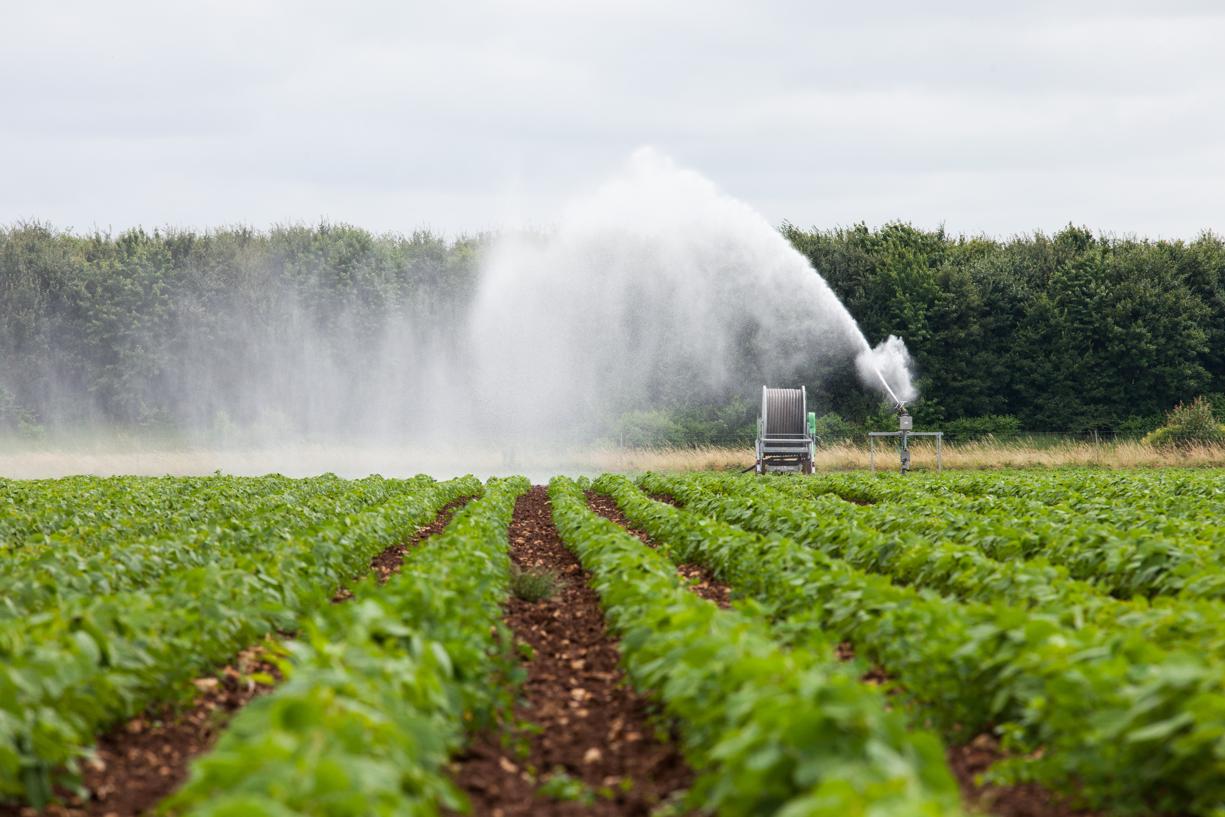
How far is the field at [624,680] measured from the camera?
3.81 metres

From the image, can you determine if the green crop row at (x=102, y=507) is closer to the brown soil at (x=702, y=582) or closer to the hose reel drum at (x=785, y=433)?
the brown soil at (x=702, y=582)

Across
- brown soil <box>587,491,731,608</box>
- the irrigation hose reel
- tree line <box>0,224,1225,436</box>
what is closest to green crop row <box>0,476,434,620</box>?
brown soil <box>587,491,731,608</box>

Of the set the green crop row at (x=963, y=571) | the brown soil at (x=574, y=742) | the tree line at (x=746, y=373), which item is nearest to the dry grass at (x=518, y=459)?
the tree line at (x=746, y=373)

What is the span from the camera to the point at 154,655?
6379 millimetres

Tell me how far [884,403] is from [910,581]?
34.4 meters

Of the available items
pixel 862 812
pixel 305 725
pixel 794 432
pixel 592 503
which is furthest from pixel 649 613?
pixel 794 432

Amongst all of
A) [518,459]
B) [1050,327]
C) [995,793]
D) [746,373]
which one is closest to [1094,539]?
[995,793]

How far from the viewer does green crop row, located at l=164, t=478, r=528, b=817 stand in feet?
10.8

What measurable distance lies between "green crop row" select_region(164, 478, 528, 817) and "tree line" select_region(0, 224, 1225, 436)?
127 ft

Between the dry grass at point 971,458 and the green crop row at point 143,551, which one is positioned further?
the dry grass at point 971,458

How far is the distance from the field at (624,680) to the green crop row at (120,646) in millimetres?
22

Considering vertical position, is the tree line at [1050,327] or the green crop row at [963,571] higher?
the tree line at [1050,327]

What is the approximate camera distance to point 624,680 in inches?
294

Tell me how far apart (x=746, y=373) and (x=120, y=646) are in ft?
137
